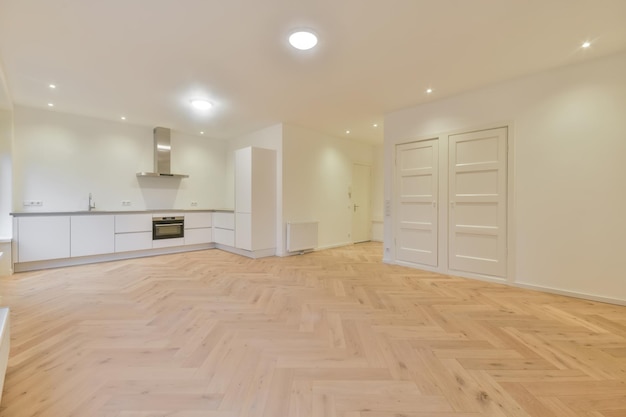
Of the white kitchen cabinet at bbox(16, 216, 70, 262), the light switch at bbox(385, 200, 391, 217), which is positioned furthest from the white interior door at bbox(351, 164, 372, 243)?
the white kitchen cabinet at bbox(16, 216, 70, 262)

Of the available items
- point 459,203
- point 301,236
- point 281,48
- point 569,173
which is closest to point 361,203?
point 301,236

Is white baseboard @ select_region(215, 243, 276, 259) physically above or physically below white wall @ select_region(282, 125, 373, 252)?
below

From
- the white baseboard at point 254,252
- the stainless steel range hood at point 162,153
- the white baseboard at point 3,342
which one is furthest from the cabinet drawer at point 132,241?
the white baseboard at point 3,342

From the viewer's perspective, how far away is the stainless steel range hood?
5.70 m

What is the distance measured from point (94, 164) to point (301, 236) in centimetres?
418

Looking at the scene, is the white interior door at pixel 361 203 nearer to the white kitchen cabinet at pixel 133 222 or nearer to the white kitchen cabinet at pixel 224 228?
the white kitchen cabinet at pixel 224 228

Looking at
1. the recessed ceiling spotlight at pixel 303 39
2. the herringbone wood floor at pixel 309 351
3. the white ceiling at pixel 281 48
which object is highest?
the white ceiling at pixel 281 48

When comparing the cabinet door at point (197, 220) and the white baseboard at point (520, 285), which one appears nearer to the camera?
the white baseboard at point (520, 285)

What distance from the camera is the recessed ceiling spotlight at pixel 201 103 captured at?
4168 mm

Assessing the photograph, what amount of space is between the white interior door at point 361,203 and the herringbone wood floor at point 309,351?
11.8ft

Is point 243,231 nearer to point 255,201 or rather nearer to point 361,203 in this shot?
point 255,201

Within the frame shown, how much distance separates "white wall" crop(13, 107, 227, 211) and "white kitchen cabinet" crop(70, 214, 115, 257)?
2.11 feet

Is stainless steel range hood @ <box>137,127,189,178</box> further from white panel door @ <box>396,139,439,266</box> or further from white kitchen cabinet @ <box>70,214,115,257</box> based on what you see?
white panel door @ <box>396,139,439,266</box>

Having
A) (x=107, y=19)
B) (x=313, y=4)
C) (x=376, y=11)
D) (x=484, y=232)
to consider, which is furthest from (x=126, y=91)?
(x=484, y=232)
